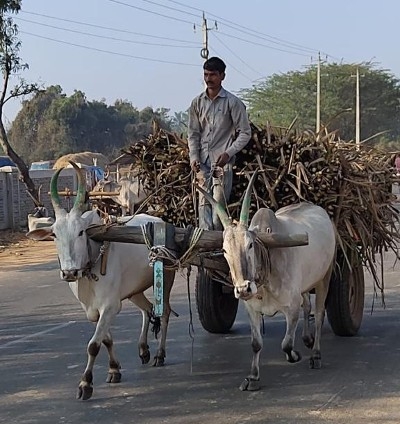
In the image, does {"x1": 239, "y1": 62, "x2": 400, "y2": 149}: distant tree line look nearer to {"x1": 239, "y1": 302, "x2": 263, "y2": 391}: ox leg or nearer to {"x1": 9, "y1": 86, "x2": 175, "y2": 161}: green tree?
{"x1": 9, "y1": 86, "x2": 175, "y2": 161}: green tree

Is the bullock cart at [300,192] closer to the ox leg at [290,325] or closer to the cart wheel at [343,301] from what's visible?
the cart wheel at [343,301]

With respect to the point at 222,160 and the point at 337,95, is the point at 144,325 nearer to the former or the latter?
the point at 222,160

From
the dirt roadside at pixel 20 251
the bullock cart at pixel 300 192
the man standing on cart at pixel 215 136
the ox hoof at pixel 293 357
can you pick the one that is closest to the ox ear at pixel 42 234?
the bullock cart at pixel 300 192

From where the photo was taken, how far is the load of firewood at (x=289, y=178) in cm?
659

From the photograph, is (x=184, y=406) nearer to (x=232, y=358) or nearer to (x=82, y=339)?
(x=232, y=358)

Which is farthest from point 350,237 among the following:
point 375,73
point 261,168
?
point 375,73

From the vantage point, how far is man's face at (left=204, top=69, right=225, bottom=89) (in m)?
6.40

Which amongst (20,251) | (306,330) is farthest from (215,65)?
(20,251)

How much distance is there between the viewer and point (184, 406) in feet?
17.6

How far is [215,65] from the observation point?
637 cm

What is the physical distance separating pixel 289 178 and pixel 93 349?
2.12 m

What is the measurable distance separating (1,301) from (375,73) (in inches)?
1714

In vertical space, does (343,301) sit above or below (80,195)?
below

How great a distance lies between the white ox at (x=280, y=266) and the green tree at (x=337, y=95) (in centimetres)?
4129
